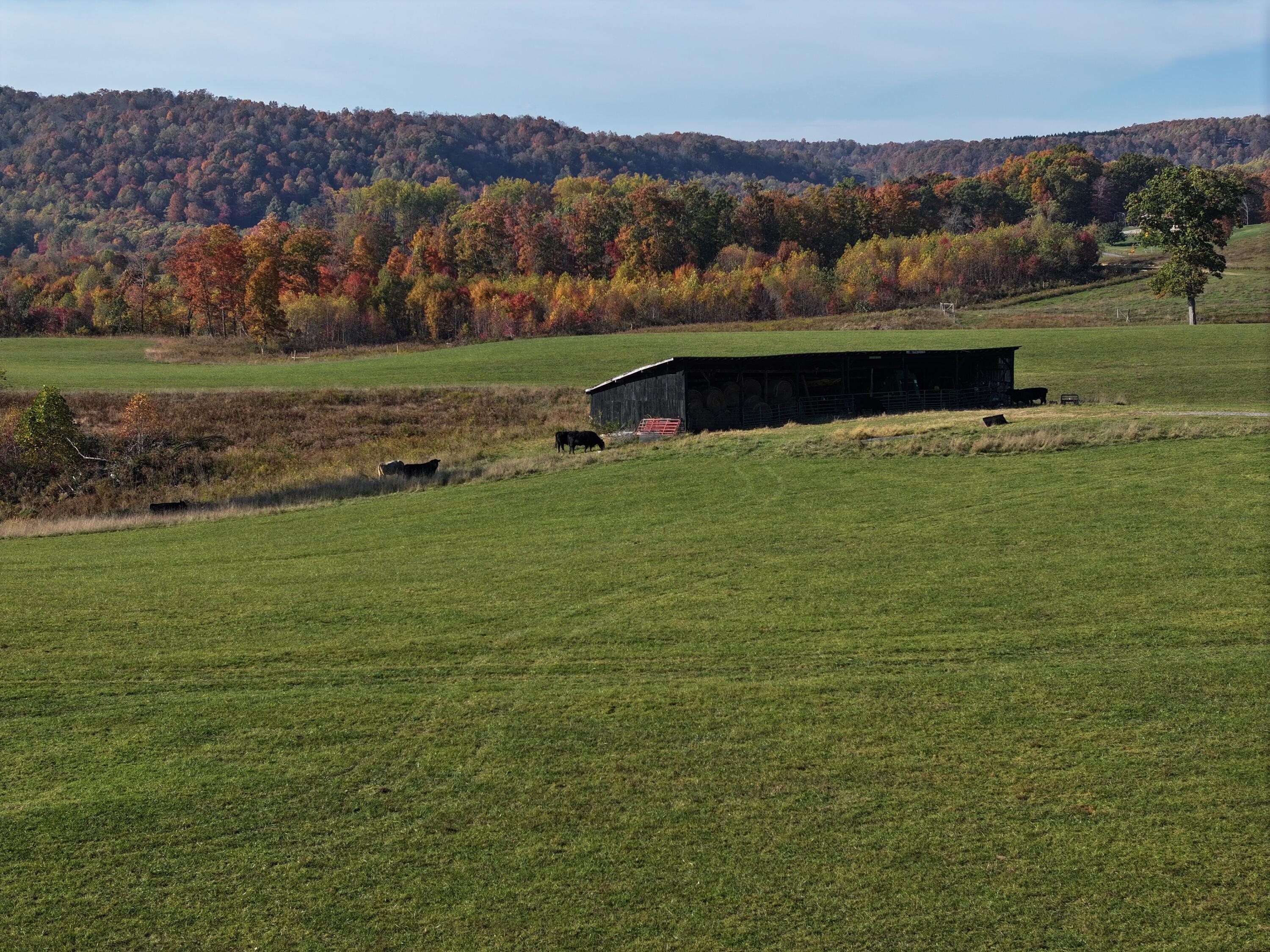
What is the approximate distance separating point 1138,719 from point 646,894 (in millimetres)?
6058

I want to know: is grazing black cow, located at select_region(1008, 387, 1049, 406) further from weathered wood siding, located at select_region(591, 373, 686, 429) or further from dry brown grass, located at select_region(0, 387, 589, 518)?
dry brown grass, located at select_region(0, 387, 589, 518)

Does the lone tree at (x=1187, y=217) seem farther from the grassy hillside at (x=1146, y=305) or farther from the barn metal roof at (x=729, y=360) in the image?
the barn metal roof at (x=729, y=360)

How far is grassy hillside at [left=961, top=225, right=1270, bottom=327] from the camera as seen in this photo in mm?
84562

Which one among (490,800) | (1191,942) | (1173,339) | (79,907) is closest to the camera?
(1191,942)

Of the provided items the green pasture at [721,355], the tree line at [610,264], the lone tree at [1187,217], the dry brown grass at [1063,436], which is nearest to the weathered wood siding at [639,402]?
the dry brown grass at [1063,436]

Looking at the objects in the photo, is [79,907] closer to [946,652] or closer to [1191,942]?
[1191,942]

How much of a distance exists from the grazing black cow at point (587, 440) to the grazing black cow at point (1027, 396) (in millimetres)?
18533

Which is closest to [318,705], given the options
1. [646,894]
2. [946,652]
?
[646,894]

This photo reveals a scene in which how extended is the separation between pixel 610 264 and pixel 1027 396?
8745cm

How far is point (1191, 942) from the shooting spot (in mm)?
7406

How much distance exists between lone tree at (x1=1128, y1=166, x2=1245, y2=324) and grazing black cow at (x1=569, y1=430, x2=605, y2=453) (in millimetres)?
53538

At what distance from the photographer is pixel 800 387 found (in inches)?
1801

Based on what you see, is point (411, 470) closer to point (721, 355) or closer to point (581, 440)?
point (581, 440)

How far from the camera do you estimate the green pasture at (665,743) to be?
7980 millimetres
